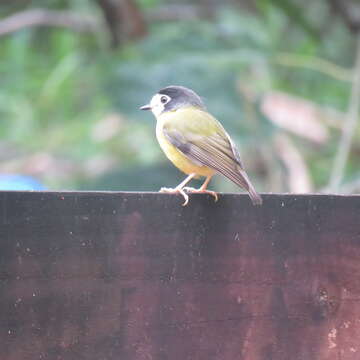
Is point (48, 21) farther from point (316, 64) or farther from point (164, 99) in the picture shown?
point (164, 99)

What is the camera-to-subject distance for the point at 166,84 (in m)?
5.76

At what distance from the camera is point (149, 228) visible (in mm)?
2393

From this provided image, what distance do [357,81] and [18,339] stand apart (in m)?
3.65

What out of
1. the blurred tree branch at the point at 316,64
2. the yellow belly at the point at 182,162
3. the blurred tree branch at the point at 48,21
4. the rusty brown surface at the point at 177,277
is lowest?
the rusty brown surface at the point at 177,277

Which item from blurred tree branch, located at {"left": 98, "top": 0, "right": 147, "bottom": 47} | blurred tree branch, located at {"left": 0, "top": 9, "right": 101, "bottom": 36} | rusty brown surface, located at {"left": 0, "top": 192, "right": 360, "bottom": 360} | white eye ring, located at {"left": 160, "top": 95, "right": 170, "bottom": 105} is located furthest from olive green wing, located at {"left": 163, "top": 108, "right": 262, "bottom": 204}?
blurred tree branch, located at {"left": 0, "top": 9, "right": 101, "bottom": 36}

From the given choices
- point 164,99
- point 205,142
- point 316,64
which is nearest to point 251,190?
point 205,142

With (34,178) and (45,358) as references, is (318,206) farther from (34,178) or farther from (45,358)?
(34,178)

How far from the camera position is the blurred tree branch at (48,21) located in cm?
662

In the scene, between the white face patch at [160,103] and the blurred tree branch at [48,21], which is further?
the blurred tree branch at [48,21]

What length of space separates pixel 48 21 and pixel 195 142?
Result: 3.46 metres

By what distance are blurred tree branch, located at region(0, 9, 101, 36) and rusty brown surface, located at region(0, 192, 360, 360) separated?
14.3ft

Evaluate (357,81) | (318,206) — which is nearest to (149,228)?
(318,206)

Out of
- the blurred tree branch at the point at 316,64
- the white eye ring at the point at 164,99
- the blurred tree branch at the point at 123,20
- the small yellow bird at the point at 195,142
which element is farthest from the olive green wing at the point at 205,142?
the blurred tree branch at the point at 123,20

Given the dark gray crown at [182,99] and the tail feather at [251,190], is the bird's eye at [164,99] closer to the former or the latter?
the dark gray crown at [182,99]
